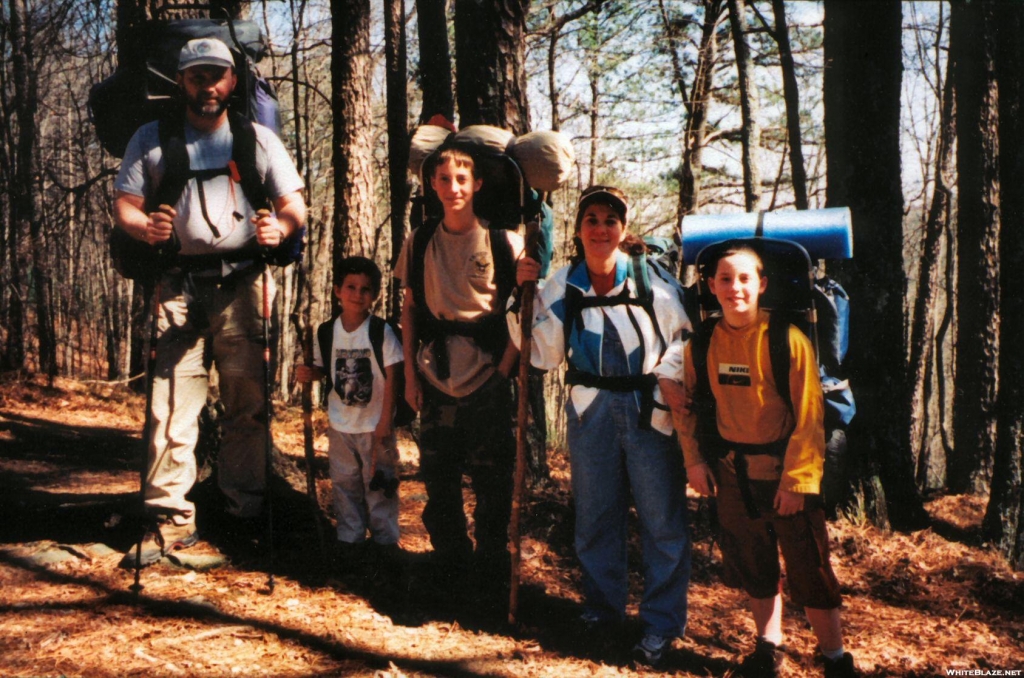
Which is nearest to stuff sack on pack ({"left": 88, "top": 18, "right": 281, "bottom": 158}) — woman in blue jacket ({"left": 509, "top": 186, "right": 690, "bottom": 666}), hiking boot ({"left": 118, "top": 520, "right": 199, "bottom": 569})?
woman in blue jacket ({"left": 509, "top": 186, "right": 690, "bottom": 666})

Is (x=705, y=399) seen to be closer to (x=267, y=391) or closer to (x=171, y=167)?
(x=267, y=391)

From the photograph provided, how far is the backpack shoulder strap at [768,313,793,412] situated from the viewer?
3.21 m

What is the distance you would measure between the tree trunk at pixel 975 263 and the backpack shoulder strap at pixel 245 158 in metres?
8.66

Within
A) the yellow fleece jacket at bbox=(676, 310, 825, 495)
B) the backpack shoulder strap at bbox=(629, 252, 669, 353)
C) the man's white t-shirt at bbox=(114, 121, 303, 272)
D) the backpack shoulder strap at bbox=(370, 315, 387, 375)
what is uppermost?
the man's white t-shirt at bbox=(114, 121, 303, 272)

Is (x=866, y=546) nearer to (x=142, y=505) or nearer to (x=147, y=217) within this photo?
(x=142, y=505)

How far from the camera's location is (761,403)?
130 inches

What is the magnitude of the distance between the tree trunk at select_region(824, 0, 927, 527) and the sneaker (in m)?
3.11

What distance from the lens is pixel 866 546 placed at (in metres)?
5.48

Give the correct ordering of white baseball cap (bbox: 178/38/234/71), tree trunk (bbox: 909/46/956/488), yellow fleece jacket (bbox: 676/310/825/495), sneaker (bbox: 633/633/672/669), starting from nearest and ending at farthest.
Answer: yellow fleece jacket (bbox: 676/310/825/495), sneaker (bbox: 633/633/672/669), white baseball cap (bbox: 178/38/234/71), tree trunk (bbox: 909/46/956/488)

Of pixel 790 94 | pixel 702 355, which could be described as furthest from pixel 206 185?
pixel 790 94

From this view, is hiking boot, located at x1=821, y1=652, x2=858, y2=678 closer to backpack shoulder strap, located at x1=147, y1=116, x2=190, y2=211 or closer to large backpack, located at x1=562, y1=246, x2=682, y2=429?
large backpack, located at x1=562, y1=246, x2=682, y2=429

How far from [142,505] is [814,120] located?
1806 centimetres

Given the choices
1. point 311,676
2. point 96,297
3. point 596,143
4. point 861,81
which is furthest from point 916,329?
point 96,297

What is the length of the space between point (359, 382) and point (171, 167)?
1596 millimetres
